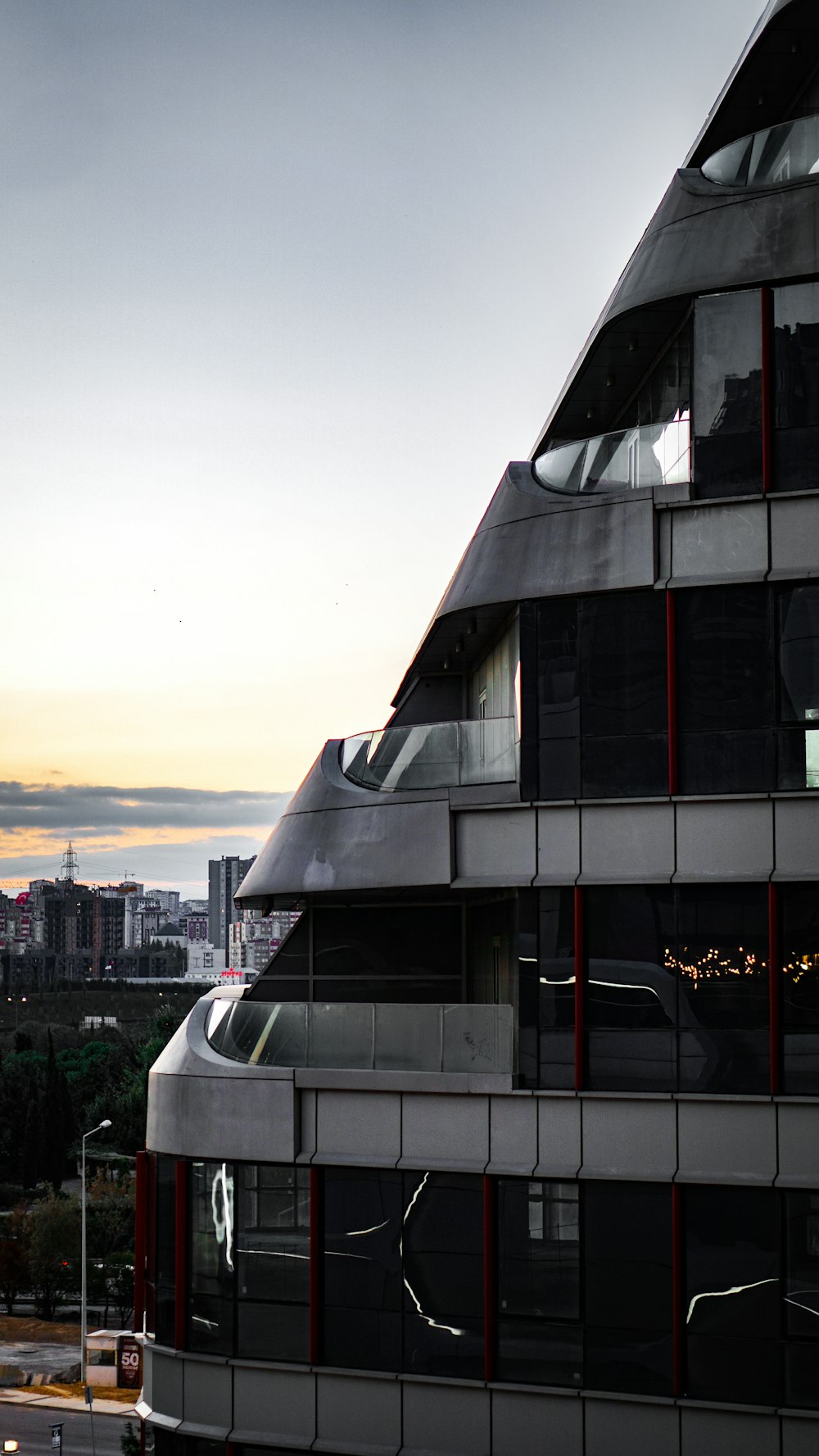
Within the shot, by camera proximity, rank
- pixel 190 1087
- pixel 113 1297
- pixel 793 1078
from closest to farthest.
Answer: pixel 793 1078 < pixel 190 1087 < pixel 113 1297

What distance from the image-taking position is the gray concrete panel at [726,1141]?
15.3 m

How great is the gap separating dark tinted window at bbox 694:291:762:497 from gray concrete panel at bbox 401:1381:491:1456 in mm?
10609

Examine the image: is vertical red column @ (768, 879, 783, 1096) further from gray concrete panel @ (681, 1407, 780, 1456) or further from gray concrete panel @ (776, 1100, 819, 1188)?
gray concrete panel @ (681, 1407, 780, 1456)

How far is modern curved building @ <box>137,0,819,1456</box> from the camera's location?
15.5 metres

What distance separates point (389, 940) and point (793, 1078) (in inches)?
290

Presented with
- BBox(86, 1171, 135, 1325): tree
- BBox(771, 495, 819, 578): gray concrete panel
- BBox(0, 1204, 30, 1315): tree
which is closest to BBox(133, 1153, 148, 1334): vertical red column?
BBox(771, 495, 819, 578): gray concrete panel

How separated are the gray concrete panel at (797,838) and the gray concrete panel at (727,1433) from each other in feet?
18.7

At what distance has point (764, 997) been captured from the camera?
50.8 ft

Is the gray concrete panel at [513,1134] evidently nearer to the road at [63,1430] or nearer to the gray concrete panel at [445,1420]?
the gray concrete panel at [445,1420]

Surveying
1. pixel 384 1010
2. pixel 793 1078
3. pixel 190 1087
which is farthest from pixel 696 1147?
pixel 190 1087

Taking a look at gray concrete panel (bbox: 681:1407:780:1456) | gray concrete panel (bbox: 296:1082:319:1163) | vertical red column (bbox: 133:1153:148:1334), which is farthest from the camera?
vertical red column (bbox: 133:1153:148:1334)

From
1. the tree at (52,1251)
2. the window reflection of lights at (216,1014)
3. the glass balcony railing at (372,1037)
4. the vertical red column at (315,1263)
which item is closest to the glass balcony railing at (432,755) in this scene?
the glass balcony railing at (372,1037)

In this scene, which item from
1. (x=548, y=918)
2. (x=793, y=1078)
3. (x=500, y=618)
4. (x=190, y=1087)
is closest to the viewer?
(x=793, y=1078)

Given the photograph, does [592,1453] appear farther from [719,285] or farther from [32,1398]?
[32,1398]
